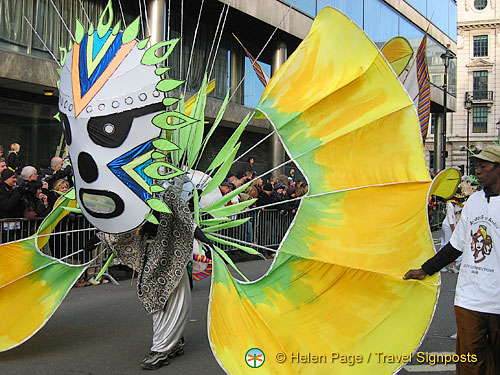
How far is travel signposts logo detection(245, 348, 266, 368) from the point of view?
4.37 metres

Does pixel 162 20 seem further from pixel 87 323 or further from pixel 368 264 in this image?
pixel 368 264

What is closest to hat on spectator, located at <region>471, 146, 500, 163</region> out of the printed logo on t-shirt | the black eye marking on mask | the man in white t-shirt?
the man in white t-shirt

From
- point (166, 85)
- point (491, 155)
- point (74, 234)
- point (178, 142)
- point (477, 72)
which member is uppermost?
point (477, 72)

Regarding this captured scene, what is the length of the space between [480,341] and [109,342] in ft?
12.5

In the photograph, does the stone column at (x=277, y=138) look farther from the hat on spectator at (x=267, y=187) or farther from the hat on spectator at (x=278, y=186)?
the hat on spectator at (x=267, y=187)

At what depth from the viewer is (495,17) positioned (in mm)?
60219

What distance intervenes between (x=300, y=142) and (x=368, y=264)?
118cm

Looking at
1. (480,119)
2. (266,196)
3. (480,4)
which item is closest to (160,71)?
(266,196)

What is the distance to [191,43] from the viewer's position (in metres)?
17.2

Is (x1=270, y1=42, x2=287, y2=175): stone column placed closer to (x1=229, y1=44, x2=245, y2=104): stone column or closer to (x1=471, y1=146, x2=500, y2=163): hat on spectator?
(x1=229, y1=44, x2=245, y2=104): stone column

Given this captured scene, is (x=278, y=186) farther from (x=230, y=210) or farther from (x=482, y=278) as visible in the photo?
(x=482, y=278)

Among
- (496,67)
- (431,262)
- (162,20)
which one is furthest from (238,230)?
(496,67)

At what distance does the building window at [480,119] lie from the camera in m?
59.8

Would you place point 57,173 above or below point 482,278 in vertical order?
above
